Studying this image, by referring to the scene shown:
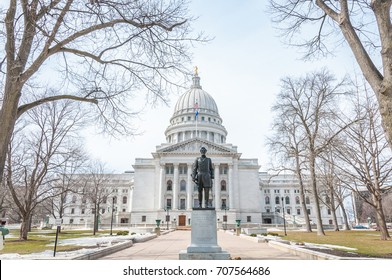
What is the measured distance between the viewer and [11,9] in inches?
339

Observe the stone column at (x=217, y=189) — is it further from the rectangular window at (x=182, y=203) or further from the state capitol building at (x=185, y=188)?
the rectangular window at (x=182, y=203)

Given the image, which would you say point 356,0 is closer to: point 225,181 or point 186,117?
point 225,181

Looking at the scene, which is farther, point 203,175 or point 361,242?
point 361,242

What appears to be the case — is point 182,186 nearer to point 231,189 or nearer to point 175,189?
point 175,189

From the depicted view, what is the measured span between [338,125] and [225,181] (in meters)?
51.3

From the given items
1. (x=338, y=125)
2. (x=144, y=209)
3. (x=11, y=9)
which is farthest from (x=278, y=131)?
(x=144, y=209)

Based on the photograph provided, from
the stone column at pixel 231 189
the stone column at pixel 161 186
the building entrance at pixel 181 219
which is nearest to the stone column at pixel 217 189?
the stone column at pixel 231 189

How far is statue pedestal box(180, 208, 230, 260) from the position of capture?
9.81 m

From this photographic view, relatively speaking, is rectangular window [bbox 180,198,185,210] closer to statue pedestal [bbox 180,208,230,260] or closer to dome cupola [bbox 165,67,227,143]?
dome cupola [bbox 165,67,227,143]

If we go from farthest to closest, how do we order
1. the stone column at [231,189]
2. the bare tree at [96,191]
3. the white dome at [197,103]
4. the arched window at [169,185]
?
the white dome at [197,103] → the arched window at [169,185] → the stone column at [231,189] → the bare tree at [96,191]

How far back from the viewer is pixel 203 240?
10.2 meters

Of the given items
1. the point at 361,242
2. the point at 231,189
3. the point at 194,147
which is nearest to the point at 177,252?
the point at 361,242

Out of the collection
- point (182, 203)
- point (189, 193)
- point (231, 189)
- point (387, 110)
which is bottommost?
point (387, 110)

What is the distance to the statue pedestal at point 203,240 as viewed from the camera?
981 centimetres
